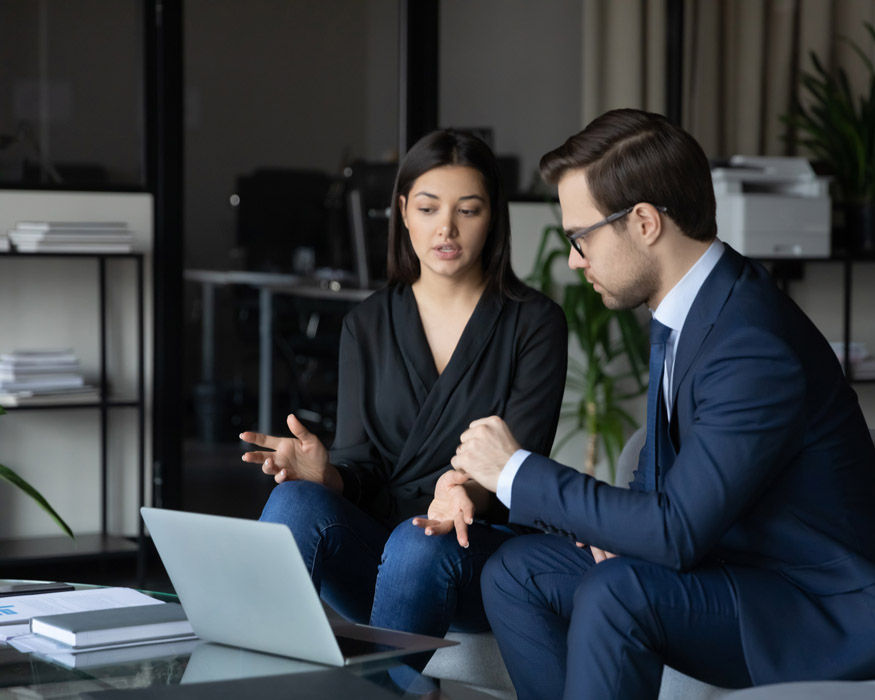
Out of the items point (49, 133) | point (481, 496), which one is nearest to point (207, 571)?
point (481, 496)

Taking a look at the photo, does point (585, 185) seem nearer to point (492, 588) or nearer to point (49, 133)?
point (492, 588)

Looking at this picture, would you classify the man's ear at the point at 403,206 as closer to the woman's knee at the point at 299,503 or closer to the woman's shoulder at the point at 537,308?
the woman's shoulder at the point at 537,308

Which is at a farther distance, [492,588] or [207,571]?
[492,588]

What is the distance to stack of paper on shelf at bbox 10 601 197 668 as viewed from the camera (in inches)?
66.0

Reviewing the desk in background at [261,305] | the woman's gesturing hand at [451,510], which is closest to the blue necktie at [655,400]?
the woman's gesturing hand at [451,510]

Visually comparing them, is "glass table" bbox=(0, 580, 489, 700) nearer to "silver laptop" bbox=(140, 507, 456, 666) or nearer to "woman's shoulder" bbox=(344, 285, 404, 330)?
"silver laptop" bbox=(140, 507, 456, 666)

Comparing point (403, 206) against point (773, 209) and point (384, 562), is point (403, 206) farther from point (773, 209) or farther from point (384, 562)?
point (773, 209)

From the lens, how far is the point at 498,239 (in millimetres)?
2449

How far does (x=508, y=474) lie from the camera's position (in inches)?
69.1

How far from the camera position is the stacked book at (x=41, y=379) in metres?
3.71

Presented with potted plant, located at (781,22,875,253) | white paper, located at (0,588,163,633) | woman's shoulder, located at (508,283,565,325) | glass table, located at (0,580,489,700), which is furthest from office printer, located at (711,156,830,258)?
glass table, located at (0,580,489,700)

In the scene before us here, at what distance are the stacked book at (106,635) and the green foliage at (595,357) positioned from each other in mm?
2587

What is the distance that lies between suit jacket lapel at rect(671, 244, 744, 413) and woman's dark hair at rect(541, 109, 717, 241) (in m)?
0.07

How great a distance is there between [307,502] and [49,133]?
238 cm
